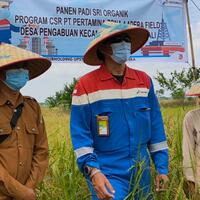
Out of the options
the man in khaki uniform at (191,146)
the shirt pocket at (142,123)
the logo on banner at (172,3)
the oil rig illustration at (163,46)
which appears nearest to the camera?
the shirt pocket at (142,123)

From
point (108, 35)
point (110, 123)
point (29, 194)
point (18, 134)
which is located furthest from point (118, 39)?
point (29, 194)

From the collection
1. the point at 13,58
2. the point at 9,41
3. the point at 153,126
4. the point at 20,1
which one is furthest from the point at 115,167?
the point at 20,1

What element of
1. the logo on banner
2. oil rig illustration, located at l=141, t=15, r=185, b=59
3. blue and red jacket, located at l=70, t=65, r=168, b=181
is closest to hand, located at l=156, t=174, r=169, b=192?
blue and red jacket, located at l=70, t=65, r=168, b=181

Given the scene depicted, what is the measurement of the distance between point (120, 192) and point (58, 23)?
2.32 metres

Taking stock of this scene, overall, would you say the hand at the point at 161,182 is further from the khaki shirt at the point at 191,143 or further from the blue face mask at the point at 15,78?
the blue face mask at the point at 15,78

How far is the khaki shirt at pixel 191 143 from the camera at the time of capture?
10.5ft

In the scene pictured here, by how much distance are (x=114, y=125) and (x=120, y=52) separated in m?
0.41

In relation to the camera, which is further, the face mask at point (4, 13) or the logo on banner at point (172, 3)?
the logo on banner at point (172, 3)

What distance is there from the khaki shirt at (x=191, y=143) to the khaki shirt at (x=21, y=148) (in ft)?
2.92

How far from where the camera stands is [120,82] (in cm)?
295

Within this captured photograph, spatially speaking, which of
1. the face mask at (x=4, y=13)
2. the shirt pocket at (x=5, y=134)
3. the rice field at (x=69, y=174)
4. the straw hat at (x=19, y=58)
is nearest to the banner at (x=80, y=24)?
the face mask at (x=4, y=13)

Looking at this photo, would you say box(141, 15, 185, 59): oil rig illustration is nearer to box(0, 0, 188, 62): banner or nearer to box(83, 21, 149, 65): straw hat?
box(0, 0, 188, 62): banner

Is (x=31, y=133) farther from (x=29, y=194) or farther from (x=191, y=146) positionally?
(x=191, y=146)

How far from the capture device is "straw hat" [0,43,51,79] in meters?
2.79
